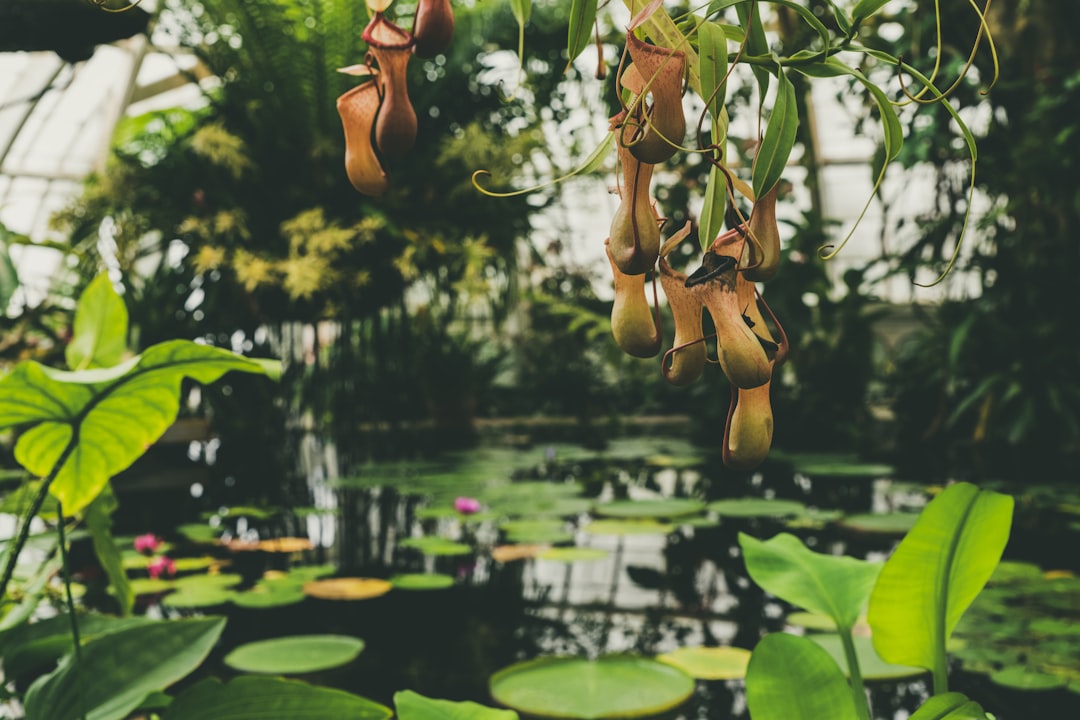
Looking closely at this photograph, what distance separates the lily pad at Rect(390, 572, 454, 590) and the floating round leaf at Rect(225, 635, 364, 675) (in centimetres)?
28

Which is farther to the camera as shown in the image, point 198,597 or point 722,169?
point 198,597

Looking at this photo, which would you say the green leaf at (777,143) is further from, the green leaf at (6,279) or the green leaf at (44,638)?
the green leaf at (6,279)

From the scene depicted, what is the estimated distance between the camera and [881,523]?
Result: 1.95 meters

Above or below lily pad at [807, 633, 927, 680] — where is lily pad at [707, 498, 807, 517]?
above

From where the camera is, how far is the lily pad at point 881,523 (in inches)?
75.2

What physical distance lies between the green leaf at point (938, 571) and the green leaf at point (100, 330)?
83cm

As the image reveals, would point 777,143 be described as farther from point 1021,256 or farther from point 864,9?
point 1021,256

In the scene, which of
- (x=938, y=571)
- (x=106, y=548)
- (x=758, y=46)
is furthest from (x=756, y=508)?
(x=758, y=46)

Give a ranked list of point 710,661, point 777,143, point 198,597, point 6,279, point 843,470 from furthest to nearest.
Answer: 1. point 843,470
2. point 198,597
3. point 710,661
4. point 6,279
5. point 777,143

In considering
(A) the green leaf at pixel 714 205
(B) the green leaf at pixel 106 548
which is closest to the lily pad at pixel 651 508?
(B) the green leaf at pixel 106 548

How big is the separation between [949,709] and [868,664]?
625mm

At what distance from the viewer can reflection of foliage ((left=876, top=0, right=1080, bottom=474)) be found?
2.90 m

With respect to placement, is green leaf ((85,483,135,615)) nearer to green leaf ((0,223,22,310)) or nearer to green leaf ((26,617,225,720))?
green leaf ((26,617,225,720))

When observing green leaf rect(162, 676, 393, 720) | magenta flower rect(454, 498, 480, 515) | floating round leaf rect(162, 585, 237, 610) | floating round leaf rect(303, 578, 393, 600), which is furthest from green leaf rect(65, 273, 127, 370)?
magenta flower rect(454, 498, 480, 515)
